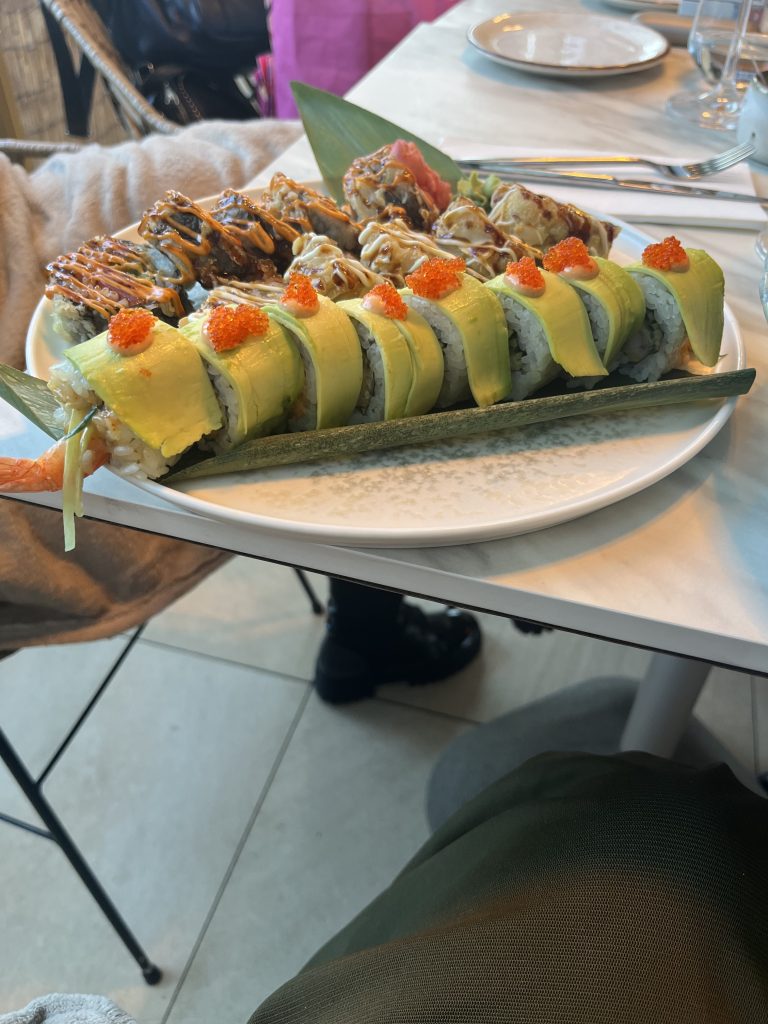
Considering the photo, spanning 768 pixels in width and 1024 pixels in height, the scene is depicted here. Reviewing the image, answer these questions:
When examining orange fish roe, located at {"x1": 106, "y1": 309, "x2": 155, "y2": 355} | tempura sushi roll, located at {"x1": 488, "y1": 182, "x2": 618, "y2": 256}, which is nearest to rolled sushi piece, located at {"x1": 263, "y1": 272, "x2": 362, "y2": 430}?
orange fish roe, located at {"x1": 106, "y1": 309, "x2": 155, "y2": 355}

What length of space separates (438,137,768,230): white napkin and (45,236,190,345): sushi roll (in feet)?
1.98

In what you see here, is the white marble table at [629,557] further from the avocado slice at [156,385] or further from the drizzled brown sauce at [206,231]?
the drizzled brown sauce at [206,231]

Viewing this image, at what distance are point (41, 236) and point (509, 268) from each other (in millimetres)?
782

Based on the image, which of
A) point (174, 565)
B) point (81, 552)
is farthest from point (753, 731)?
point (81, 552)

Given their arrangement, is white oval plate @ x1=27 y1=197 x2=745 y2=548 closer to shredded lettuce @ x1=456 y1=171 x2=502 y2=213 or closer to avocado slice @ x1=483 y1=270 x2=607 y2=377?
avocado slice @ x1=483 y1=270 x2=607 y2=377

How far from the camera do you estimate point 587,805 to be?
28.6 inches

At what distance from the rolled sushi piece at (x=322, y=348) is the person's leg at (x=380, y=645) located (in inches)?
31.1

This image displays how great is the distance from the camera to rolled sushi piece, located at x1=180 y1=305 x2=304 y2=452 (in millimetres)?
622

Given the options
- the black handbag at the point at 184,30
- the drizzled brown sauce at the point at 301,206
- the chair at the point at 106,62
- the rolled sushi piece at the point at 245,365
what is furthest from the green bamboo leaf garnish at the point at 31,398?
the black handbag at the point at 184,30

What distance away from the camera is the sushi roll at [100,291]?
0.72 meters

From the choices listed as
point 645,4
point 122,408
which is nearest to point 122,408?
point 122,408

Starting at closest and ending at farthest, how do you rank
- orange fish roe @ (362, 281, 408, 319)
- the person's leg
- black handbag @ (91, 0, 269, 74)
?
orange fish roe @ (362, 281, 408, 319) < the person's leg < black handbag @ (91, 0, 269, 74)

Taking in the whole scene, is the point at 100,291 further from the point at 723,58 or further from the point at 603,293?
the point at 723,58

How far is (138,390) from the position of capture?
1.94 ft
